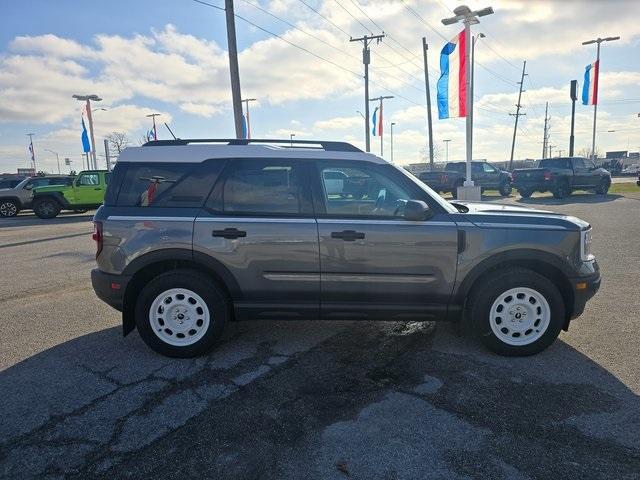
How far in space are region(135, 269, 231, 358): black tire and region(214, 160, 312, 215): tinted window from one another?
2.27 feet

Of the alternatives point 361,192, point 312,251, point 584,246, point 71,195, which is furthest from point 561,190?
point 71,195

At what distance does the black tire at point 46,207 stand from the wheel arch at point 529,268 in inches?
766

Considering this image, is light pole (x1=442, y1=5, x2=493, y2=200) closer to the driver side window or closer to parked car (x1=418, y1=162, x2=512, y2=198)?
parked car (x1=418, y1=162, x2=512, y2=198)

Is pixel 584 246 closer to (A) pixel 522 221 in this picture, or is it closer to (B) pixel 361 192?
(A) pixel 522 221

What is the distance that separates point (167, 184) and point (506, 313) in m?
3.21

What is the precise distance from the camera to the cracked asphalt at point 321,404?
254cm

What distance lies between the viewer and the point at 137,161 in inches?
158

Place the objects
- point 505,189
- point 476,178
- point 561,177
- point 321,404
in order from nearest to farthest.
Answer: point 321,404, point 561,177, point 476,178, point 505,189

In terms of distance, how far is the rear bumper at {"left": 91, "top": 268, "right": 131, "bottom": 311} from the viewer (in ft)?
13.1

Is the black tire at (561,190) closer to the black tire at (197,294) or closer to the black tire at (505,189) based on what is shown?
the black tire at (505,189)

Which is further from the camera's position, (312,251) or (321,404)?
(312,251)

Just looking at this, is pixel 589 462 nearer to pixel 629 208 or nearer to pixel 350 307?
pixel 350 307

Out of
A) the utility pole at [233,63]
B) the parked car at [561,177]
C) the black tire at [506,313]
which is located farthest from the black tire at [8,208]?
the parked car at [561,177]

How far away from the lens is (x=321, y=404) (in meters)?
3.16
